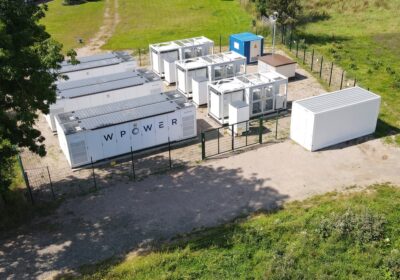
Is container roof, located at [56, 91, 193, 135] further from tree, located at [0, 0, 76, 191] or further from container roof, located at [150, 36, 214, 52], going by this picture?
container roof, located at [150, 36, 214, 52]

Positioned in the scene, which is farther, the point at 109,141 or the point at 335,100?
the point at 335,100

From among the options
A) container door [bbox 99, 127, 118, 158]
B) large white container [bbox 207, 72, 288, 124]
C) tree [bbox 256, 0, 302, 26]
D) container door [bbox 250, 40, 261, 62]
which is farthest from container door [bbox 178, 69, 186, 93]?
tree [bbox 256, 0, 302, 26]

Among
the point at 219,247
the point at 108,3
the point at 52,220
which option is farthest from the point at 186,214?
the point at 108,3

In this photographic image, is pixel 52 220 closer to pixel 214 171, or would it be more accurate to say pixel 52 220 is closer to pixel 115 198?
pixel 115 198

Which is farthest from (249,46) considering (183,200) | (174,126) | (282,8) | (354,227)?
(354,227)

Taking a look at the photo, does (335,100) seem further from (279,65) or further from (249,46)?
(249,46)
